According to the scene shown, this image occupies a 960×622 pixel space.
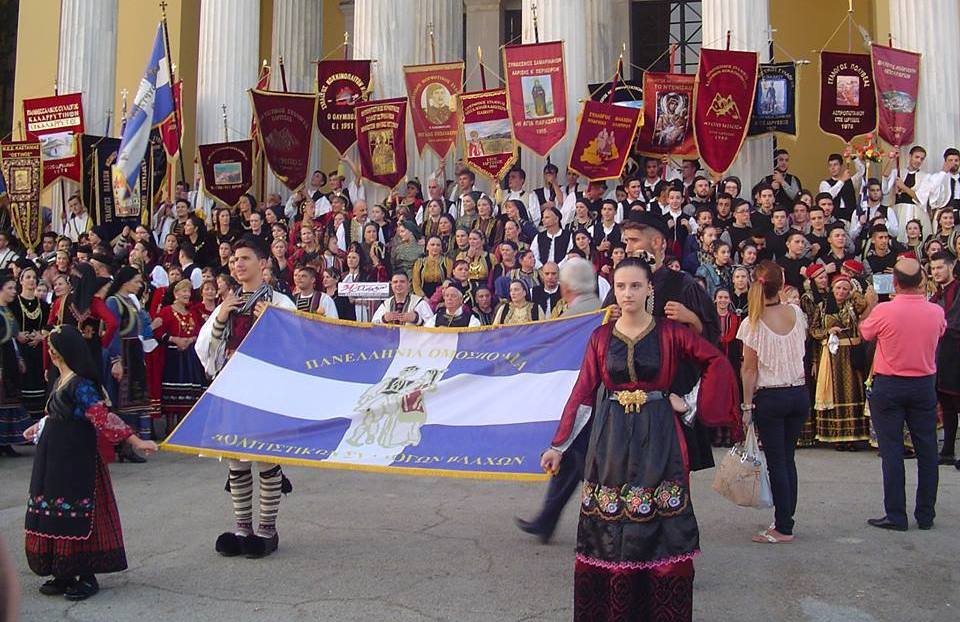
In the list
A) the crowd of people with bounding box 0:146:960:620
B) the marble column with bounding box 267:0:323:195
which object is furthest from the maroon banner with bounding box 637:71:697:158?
the marble column with bounding box 267:0:323:195

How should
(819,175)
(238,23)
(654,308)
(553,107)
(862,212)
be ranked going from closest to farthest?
(654,308) → (862,212) → (553,107) → (238,23) → (819,175)

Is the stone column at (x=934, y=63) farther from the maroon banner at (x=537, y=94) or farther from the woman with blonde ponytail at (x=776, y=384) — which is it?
the woman with blonde ponytail at (x=776, y=384)

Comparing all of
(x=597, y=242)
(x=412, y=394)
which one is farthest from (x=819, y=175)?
(x=412, y=394)

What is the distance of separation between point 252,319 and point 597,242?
22.4 ft

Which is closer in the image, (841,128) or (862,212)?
(862,212)

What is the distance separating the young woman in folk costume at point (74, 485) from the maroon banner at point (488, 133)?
32.2ft

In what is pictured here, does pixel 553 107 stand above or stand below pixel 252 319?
above

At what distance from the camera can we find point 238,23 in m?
18.7

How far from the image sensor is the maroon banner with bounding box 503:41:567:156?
47.3 ft

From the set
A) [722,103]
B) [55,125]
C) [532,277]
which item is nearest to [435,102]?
[722,103]

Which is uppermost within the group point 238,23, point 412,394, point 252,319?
point 238,23

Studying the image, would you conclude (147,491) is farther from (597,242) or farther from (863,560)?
(597,242)

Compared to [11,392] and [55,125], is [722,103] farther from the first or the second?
[55,125]

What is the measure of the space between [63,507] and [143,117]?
41.2ft
